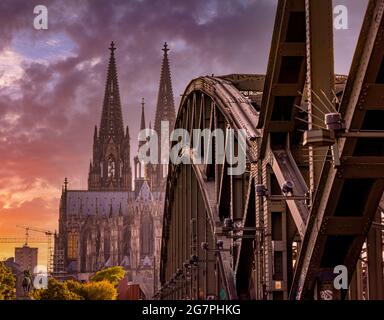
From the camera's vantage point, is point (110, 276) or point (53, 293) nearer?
point (53, 293)

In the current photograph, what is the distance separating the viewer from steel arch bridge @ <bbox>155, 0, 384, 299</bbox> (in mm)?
12344

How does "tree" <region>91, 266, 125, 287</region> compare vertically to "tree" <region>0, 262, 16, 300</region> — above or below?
above

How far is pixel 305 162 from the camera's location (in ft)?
59.8

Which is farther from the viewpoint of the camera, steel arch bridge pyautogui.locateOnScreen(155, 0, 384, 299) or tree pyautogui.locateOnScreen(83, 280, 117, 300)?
tree pyautogui.locateOnScreen(83, 280, 117, 300)

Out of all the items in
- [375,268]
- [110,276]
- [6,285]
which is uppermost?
[110,276]

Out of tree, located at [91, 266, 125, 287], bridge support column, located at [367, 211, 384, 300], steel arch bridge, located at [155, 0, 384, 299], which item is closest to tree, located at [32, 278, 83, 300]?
steel arch bridge, located at [155, 0, 384, 299]

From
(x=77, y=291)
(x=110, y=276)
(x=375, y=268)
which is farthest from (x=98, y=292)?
(x=375, y=268)

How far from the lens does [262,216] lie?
1961 centimetres

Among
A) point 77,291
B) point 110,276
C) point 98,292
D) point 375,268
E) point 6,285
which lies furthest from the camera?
point 110,276

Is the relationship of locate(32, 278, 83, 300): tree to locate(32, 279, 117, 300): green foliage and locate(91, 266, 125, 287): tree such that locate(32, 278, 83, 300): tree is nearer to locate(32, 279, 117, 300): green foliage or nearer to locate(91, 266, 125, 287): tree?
locate(32, 279, 117, 300): green foliage

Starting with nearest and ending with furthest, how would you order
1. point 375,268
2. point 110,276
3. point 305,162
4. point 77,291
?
point 305,162, point 375,268, point 77,291, point 110,276

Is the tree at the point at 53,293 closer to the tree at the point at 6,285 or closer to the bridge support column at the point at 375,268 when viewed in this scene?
the tree at the point at 6,285

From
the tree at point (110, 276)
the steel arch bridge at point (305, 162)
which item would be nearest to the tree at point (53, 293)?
the steel arch bridge at point (305, 162)

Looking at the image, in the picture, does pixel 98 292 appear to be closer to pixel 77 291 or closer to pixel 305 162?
pixel 77 291
